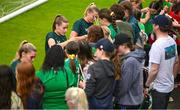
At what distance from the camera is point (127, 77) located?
22.1 feet

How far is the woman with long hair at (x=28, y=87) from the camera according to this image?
6082 millimetres

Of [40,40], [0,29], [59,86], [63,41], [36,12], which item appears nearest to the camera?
[59,86]

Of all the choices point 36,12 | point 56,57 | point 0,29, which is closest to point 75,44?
point 56,57

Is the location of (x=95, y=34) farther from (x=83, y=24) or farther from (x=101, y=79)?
(x=83, y=24)

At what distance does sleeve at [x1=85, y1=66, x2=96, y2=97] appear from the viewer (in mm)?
6434

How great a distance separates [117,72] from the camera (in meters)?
6.70

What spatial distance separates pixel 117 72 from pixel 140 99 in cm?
63

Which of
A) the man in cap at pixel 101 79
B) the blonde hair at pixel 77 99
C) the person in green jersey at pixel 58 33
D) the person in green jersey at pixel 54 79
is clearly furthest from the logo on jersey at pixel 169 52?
the person in green jersey at pixel 58 33

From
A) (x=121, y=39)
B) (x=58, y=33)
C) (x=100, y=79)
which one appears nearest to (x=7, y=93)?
(x=100, y=79)

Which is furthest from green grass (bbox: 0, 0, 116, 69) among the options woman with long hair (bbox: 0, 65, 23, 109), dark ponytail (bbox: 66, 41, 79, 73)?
woman with long hair (bbox: 0, 65, 23, 109)

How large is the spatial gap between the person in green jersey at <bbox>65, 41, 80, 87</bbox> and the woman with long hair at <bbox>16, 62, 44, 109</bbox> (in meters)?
0.62

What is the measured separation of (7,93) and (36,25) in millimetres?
10064

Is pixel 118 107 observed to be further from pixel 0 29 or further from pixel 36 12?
pixel 36 12

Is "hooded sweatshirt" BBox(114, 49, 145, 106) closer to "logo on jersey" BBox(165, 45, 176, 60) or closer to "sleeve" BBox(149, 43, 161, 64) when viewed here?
"sleeve" BBox(149, 43, 161, 64)
